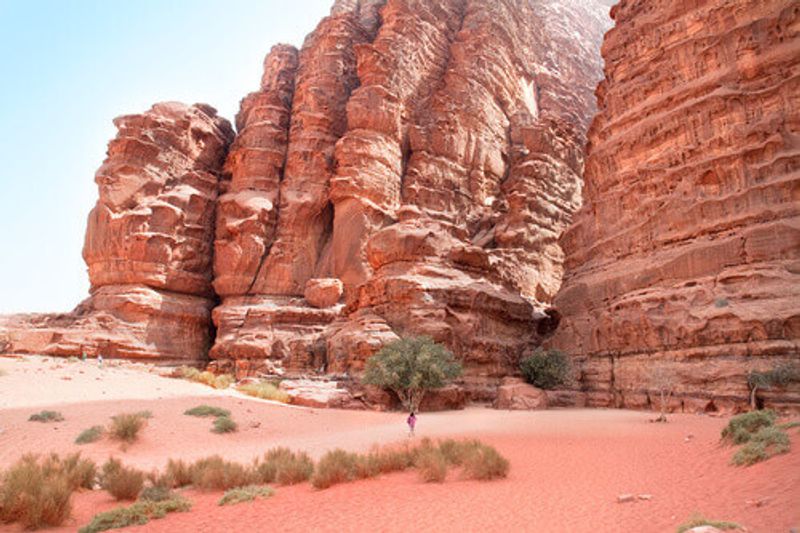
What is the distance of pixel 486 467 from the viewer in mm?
9047

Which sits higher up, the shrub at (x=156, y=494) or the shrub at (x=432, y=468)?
the shrub at (x=432, y=468)

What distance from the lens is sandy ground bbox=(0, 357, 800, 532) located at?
6512mm

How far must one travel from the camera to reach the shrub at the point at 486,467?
9070 millimetres

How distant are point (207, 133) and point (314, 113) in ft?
32.7

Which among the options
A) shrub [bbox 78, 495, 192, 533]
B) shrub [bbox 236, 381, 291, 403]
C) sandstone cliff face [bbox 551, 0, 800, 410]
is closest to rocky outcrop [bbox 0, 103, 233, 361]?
shrub [bbox 236, 381, 291, 403]

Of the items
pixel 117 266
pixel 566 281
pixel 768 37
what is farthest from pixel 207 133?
pixel 768 37

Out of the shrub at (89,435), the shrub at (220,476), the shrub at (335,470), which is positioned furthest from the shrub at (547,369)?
the shrub at (89,435)

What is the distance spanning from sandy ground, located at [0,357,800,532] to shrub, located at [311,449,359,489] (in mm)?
212

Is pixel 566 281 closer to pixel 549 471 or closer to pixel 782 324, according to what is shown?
pixel 782 324

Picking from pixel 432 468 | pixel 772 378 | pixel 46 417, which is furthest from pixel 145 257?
pixel 772 378

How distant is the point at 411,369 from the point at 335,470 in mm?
11195

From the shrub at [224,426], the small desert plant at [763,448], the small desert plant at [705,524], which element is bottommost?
the shrub at [224,426]

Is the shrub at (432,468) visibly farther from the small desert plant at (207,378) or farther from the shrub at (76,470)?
the small desert plant at (207,378)

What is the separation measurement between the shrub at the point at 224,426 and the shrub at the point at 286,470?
5524mm
